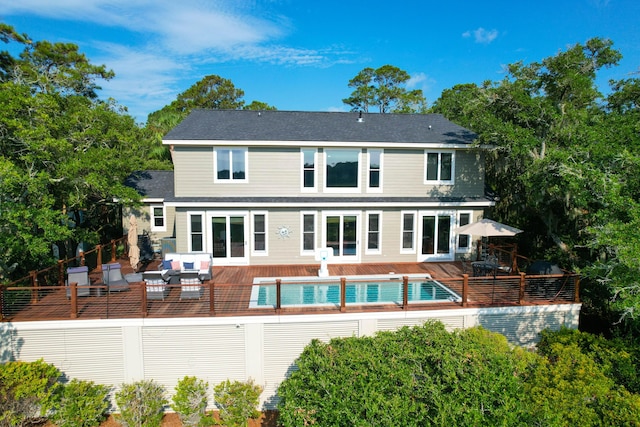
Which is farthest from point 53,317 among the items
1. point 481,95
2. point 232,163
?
point 481,95

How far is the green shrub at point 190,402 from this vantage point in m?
8.62

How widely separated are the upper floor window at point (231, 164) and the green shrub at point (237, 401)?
311 inches

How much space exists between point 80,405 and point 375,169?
1219 centimetres

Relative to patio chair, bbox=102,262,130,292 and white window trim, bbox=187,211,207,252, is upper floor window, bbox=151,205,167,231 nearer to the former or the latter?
white window trim, bbox=187,211,207,252

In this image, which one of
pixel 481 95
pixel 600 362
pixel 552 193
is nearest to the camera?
pixel 600 362

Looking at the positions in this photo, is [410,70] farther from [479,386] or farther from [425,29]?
[479,386]

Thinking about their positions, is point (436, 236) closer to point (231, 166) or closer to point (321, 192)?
point (321, 192)

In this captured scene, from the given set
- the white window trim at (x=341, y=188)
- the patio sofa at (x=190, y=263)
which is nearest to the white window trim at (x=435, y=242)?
the white window trim at (x=341, y=188)

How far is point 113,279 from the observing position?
10609mm

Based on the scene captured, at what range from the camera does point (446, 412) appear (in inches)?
260

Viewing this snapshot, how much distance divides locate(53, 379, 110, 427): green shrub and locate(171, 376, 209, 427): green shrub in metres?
1.77

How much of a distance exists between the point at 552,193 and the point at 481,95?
16.2 ft

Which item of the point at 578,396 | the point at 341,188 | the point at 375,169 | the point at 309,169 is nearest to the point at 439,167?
the point at 375,169

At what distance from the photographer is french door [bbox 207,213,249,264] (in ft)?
46.3
